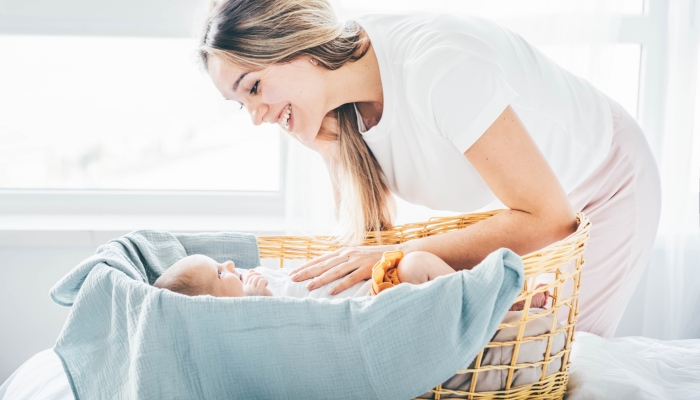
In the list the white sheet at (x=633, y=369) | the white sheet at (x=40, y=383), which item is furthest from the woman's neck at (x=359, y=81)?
the white sheet at (x=40, y=383)

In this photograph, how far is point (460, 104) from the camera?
3.62ft

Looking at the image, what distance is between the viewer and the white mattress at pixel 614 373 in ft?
3.64

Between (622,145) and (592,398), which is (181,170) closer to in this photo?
(622,145)

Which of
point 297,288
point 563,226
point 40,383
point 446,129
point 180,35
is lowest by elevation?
point 40,383

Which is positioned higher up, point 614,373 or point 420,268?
point 420,268

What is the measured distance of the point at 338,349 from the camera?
2.81 ft

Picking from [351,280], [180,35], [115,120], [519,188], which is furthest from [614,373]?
[115,120]

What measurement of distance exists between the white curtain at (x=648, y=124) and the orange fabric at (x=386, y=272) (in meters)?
0.67

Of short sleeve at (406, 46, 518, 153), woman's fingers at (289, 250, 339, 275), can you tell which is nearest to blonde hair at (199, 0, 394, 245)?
woman's fingers at (289, 250, 339, 275)

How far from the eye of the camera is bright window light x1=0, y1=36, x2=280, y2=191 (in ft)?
7.04

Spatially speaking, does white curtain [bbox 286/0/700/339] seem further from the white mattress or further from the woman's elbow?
the woman's elbow

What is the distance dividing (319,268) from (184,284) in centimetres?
26

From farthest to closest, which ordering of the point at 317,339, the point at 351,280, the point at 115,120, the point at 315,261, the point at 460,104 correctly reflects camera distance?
the point at 115,120
the point at 315,261
the point at 351,280
the point at 460,104
the point at 317,339

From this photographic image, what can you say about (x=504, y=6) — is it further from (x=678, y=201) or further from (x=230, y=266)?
(x=230, y=266)
